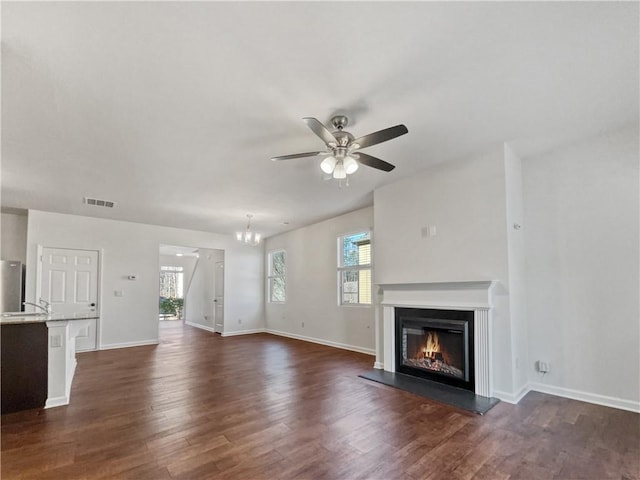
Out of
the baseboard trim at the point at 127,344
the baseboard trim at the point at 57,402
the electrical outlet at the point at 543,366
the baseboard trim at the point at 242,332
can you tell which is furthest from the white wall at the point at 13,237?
the electrical outlet at the point at 543,366

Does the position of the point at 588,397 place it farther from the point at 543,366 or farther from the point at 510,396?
the point at 510,396

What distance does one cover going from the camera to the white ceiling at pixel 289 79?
1.78 m

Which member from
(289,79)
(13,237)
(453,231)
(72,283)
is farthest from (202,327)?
(289,79)

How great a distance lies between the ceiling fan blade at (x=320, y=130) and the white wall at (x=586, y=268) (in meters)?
2.86

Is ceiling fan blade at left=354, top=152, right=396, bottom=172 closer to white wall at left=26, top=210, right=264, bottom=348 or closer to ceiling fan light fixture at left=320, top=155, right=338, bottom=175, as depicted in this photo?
ceiling fan light fixture at left=320, top=155, right=338, bottom=175

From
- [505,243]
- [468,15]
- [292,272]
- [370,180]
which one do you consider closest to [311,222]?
[292,272]

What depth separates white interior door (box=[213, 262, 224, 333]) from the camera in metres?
8.48

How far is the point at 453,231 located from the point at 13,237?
26.0 feet

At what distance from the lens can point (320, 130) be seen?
7.82 feet

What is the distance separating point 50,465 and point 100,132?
8.95 feet

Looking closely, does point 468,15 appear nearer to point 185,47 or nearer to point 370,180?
point 185,47

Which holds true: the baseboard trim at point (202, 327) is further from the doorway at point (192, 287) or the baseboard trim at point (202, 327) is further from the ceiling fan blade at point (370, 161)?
the ceiling fan blade at point (370, 161)

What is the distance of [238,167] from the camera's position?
13.0 feet

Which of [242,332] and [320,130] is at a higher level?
[320,130]
